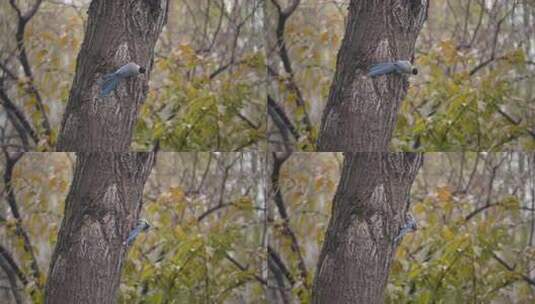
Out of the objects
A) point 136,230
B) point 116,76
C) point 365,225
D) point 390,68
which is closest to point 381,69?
point 390,68

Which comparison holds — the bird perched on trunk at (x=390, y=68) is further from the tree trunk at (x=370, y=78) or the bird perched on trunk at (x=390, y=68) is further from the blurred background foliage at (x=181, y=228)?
the blurred background foliage at (x=181, y=228)

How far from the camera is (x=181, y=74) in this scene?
11.7 ft

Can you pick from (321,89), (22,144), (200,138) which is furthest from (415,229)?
(22,144)

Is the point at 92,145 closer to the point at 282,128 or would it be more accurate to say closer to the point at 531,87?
the point at 282,128

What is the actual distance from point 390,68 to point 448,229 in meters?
0.70

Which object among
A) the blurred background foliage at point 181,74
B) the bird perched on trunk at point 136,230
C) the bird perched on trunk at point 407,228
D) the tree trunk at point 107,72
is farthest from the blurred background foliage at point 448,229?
the tree trunk at point 107,72

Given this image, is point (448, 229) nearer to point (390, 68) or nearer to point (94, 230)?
point (390, 68)

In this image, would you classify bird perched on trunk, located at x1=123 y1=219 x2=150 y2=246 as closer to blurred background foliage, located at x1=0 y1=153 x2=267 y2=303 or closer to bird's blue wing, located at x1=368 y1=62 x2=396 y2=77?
blurred background foliage, located at x1=0 y1=153 x2=267 y2=303

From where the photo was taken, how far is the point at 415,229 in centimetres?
345

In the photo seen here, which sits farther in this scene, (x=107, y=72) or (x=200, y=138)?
(x=200, y=138)

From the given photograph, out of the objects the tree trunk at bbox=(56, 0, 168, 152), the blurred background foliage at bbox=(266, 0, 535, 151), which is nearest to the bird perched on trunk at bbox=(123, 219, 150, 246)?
the tree trunk at bbox=(56, 0, 168, 152)

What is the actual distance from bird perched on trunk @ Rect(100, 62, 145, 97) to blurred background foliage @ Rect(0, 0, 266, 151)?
0.19 meters

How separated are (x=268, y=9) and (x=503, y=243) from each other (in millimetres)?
1317

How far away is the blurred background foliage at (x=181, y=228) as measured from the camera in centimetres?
344
